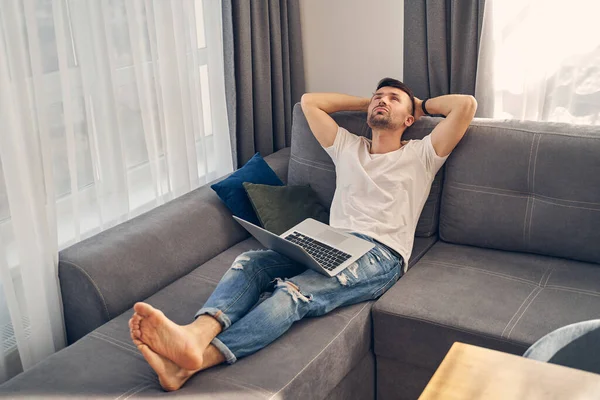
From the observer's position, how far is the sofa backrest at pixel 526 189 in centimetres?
248

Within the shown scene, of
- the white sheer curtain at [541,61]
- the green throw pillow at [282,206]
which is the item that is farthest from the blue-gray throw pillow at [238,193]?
the white sheer curtain at [541,61]

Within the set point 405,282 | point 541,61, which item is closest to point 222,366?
point 405,282

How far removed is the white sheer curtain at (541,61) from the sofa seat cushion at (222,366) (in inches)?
50.1

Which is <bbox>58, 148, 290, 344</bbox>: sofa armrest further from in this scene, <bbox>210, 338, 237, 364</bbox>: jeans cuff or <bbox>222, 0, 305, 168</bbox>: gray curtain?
<bbox>222, 0, 305, 168</bbox>: gray curtain

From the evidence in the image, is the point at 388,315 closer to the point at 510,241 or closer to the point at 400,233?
the point at 400,233

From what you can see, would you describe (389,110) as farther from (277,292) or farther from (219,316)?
(219,316)

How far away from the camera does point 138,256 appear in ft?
7.99

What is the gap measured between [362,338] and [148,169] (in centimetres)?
123

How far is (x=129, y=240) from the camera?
2451mm

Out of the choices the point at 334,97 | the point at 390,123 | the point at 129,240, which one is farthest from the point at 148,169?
the point at 390,123

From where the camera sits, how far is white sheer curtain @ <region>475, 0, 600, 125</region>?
9.38ft

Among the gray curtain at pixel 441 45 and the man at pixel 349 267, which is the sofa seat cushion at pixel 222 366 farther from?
the gray curtain at pixel 441 45

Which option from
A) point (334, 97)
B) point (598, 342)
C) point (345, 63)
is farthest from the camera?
point (345, 63)

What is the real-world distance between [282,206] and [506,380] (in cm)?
153
